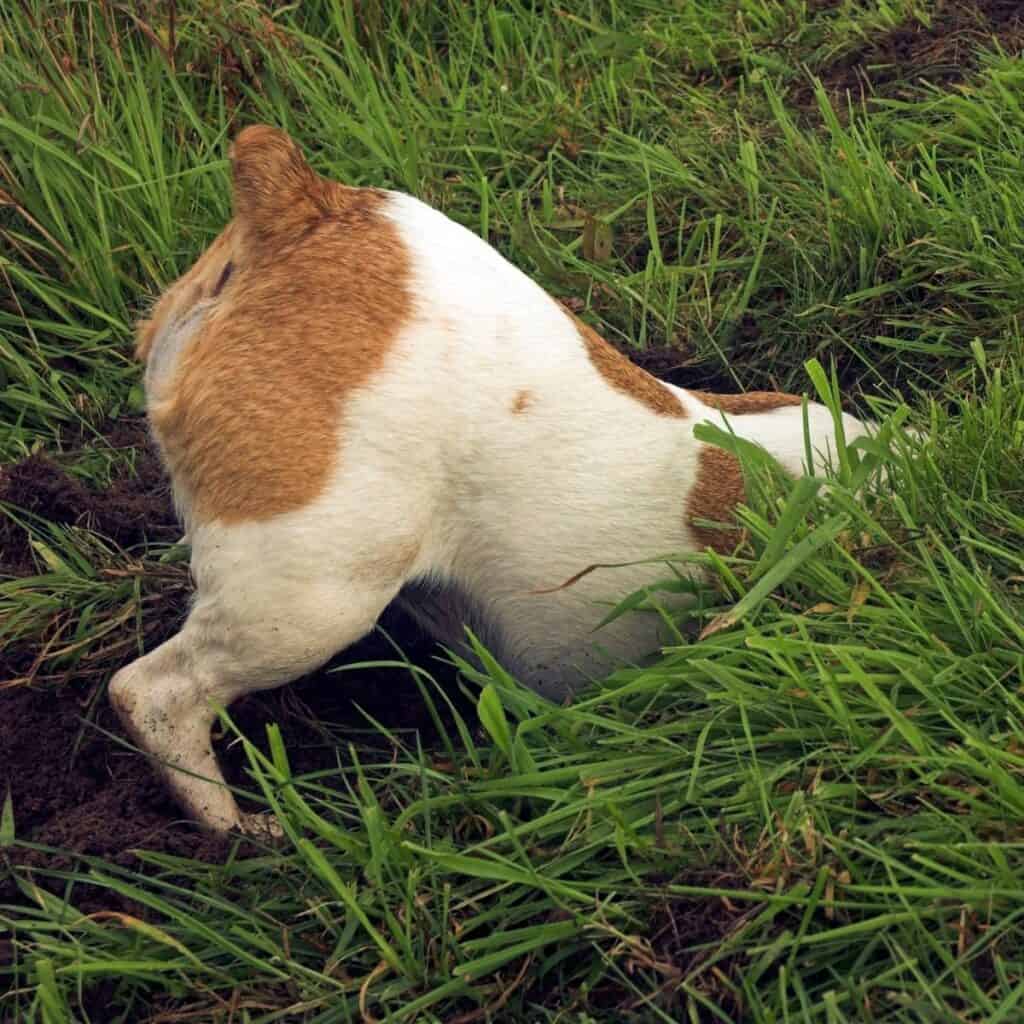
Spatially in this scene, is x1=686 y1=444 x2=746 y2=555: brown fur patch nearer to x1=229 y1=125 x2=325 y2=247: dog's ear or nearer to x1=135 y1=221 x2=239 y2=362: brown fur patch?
x1=229 y1=125 x2=325 y2=247: dog's ear

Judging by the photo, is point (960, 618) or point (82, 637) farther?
point (82, 637)

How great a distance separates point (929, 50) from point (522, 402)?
2.56 metres

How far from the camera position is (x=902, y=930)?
7.60 ft

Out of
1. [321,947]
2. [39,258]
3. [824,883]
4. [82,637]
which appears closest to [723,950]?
[824,883]

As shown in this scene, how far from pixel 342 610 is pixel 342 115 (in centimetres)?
222

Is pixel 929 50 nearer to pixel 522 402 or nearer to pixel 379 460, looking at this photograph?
pixel 522 402

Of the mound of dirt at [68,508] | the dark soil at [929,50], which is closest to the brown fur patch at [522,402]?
the mound of dirt at [68,508]

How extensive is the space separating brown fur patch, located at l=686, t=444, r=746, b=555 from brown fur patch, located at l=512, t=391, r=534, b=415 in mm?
412

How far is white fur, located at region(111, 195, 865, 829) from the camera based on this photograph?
3031 mm

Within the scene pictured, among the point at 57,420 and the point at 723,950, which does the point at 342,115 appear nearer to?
the point at 57,420

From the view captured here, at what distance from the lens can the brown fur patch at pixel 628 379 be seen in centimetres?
332

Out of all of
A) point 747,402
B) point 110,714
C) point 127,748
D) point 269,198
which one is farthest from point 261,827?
point 747,402

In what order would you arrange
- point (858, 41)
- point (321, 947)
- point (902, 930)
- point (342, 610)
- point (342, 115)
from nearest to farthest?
point (902, 930), point (321, 947), point (342, 610), point (342, 115), point (858, 41)

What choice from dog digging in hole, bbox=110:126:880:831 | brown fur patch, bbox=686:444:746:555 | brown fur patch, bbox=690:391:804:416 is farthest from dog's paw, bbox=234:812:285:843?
brown fur patch, bbox=690:391:804:416
